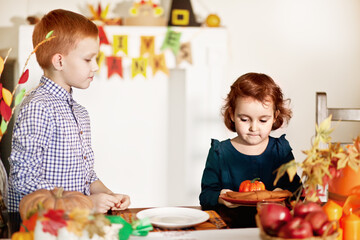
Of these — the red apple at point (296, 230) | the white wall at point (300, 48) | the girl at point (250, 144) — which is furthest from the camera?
the white wall at point (300, 48)

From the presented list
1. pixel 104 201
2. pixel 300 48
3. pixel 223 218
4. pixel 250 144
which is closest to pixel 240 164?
pixel 250 144

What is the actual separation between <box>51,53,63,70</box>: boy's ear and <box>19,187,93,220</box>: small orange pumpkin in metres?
0.63

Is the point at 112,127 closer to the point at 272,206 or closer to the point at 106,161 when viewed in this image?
the point at 106,161

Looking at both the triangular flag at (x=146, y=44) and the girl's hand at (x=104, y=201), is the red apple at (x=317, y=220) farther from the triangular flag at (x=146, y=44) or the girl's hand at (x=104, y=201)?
the triangular flag at (x=146, y=44)

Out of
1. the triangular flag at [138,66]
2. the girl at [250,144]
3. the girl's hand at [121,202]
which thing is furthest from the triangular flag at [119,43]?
the girl's hand at [121,202]

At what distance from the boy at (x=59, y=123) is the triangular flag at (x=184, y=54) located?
1610 millimetres

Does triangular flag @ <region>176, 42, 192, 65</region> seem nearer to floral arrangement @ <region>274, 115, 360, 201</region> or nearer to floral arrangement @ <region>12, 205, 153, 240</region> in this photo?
floral arrangement @ <region>274, 115, 360, 201</region>

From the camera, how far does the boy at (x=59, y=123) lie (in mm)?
1438

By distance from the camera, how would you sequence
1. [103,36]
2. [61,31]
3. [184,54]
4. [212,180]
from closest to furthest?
[61,31]
[212,180]
[103,36]
[184,54]

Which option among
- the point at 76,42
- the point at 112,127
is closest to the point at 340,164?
the point at 76,42

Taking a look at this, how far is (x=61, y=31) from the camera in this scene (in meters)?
1.61

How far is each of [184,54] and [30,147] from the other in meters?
1.99

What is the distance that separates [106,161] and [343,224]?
241cm

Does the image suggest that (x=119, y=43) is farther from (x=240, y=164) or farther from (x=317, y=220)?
(x=317, y=220)
